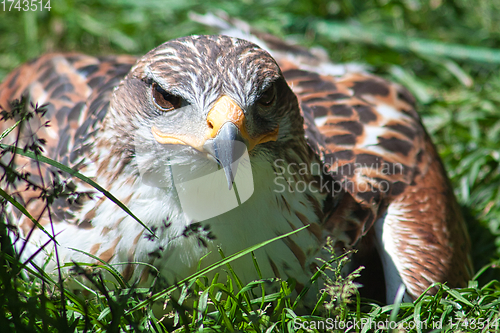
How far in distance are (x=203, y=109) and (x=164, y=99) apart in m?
0.20

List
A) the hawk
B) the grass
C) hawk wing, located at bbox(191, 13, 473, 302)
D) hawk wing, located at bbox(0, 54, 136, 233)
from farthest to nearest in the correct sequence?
the grass, hawk wing, located at bbox(191, 13, 473, 302), hawk wing, located at bbox(0, 54, 136, 233), the hawk

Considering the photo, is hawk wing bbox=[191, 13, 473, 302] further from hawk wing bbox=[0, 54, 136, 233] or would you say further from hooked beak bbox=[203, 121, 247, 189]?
hawk wing bbox=[0, 54, 136, 233]

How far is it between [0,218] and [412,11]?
4913 mm

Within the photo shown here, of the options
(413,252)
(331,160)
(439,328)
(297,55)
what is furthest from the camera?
(297,55)

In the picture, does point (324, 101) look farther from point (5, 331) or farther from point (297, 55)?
point (5, 331)

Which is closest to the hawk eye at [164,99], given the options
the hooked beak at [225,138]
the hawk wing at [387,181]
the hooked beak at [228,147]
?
the hooked beak at [225,138]

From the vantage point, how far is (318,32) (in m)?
5.55

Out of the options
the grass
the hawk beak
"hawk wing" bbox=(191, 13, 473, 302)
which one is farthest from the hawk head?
the grass

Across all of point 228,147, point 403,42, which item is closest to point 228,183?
point 228,147

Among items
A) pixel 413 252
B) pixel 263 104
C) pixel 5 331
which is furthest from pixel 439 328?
pixel 5 331

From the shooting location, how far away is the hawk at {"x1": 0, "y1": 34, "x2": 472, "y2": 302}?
223 centimetres

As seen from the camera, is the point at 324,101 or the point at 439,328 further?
the point at 324,101

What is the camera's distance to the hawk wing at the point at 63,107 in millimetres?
2611

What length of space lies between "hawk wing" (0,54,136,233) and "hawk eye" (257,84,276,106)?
83cm
